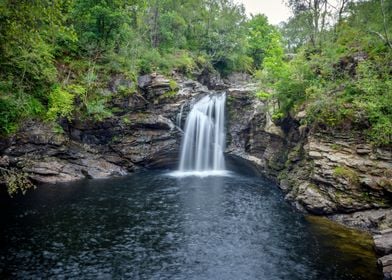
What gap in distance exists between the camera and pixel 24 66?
79.9 ft

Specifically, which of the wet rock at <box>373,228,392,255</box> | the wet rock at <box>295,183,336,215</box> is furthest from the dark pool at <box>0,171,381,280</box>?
the wet rock at <box>295,183,336,215</box>

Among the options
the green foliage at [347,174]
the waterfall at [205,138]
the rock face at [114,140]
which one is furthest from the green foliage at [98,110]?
the green foliage at [347,174]

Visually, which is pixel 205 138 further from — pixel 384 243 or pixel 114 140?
pixel 384 243

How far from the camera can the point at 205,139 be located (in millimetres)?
34562

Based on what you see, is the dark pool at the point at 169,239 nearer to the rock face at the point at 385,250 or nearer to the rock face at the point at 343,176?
the rock face at the point at 385,250

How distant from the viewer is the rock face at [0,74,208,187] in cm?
2592

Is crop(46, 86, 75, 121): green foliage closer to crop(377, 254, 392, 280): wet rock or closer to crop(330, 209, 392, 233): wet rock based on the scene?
crop(330, 209, 392, 233): wet rock

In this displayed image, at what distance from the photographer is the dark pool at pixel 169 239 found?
41.5ft

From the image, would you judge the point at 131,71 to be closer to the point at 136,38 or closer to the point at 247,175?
the point at 136,38

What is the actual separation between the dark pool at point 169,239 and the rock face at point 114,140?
4.12 metres

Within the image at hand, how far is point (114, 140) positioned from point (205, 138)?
9.71 metres

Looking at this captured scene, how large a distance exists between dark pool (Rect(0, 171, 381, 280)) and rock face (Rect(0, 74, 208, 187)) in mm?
4123

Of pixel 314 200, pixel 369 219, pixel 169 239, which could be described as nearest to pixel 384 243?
pixel 369 219

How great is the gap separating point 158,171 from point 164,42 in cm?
2208
